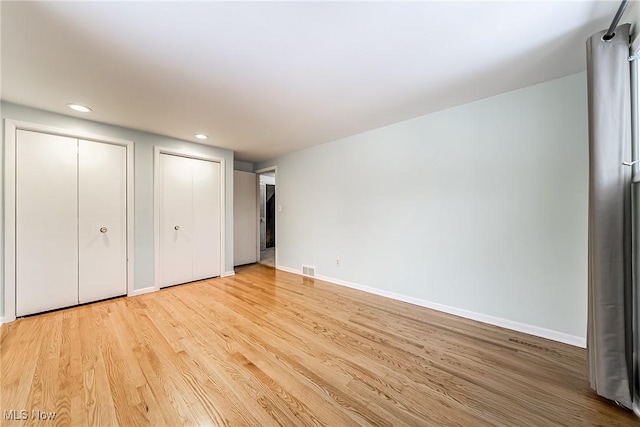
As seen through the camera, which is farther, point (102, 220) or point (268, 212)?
point (268, 212)

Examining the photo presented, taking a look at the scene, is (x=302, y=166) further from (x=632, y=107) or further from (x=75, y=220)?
(x=632, y=107)

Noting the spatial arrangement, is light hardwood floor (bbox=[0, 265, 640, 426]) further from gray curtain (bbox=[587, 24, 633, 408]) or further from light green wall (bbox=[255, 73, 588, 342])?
light green wall (bbox=[255, 73, 588, 342])

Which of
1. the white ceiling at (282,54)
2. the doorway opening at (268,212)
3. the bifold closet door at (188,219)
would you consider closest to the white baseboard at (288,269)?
the bifold closet door at (188,219)

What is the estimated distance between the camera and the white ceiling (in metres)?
1.38

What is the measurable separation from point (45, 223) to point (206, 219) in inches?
72.5

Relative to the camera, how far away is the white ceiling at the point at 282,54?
4.51ft

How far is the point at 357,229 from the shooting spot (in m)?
3.58

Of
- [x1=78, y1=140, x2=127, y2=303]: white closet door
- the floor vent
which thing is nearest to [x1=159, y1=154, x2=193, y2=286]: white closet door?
[x1=78, y1=140, x2=127, y2=303]: white closet door

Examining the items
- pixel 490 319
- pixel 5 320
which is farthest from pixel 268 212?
pixel 490 319

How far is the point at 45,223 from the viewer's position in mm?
2697

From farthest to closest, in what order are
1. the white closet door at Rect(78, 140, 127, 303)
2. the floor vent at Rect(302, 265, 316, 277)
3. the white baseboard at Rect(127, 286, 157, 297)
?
the floor vent at Rect(302, 265, 316, 277)
the white baseboard at Rect(127, 286, 157, 297)
the white closet door at Rect(78, 140, 127, 303)

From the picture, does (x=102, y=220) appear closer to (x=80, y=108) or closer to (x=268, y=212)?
(x=80, y=108)

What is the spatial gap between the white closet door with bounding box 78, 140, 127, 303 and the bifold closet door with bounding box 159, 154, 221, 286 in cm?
47

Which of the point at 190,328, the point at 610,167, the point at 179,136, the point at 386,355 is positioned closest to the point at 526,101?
the point at 610,167
